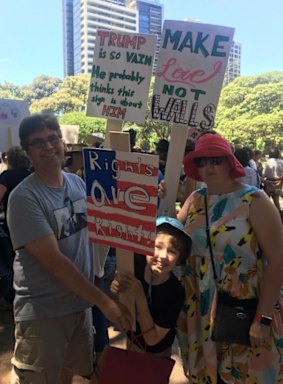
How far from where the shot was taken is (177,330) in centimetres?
197

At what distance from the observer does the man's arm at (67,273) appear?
1653mm

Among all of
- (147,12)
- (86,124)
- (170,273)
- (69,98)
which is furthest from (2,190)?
(147,12)

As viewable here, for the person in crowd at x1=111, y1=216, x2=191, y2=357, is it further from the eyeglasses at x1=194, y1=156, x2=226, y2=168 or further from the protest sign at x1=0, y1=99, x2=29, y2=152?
the protest sign at x1=0, y1=99, x2=29, y2=152

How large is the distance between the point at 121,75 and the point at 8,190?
1.56 meters

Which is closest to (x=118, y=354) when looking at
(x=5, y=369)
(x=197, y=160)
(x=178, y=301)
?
(x=178, y=301)

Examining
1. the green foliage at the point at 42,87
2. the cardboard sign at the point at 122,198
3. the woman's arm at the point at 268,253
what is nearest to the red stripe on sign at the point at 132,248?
the cardboard sign at the point at 122,198

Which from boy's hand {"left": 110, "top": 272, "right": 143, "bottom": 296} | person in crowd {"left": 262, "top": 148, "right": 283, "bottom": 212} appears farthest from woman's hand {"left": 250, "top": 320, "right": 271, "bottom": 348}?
person in crowd {"left": 262, "top": 148, "right": 283, "bottom": 212}

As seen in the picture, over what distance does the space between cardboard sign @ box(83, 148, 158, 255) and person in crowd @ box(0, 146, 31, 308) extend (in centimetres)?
197

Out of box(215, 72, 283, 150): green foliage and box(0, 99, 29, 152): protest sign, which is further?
box(215, 72, 283, 150): green foliage

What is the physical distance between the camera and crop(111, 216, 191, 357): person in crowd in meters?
1.72

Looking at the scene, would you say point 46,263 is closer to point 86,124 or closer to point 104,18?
point 86,124

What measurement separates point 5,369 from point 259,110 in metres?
33.2

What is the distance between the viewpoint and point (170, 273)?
6.09ft

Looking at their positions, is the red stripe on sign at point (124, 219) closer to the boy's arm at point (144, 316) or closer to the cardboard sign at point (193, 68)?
the boy's arm at point (144, 316)
